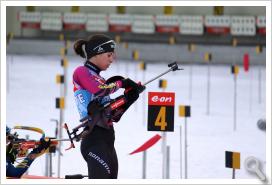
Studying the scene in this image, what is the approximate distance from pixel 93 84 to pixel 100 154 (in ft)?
1.30

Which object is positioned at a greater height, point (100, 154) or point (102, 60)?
point (102, 60)

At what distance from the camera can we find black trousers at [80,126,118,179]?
3.60 meters

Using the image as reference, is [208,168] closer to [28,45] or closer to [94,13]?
[28,45]

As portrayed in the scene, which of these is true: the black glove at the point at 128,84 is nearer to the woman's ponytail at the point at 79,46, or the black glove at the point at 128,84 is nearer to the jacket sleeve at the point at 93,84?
the jacket sleeve at the point at 93,84

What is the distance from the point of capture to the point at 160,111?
151 inches

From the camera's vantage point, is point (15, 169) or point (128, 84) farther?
point (15, 169)

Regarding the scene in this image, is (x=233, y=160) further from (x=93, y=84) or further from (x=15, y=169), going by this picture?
(x=15, y=169)

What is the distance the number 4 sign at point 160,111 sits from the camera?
3.84m

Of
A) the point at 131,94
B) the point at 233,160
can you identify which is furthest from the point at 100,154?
the point at 233,160

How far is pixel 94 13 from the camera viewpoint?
77.8 feet

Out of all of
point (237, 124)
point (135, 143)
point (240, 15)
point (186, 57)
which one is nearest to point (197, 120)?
point (237, 124)

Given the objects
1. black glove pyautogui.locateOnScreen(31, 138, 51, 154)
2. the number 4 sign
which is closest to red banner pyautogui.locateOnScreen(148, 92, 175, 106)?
the number 4 sign

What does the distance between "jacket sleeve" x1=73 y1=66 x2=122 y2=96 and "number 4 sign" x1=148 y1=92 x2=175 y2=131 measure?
0.90 ft

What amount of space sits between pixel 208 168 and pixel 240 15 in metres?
17.0
